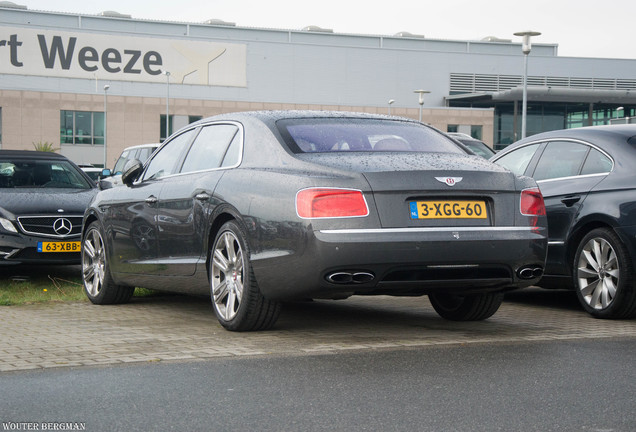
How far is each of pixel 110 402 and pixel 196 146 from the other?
3.68m

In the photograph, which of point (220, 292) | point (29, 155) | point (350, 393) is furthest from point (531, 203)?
point (29, 155)

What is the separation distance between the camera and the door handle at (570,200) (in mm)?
8106

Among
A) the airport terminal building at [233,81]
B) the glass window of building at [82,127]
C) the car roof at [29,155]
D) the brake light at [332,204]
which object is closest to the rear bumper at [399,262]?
the brake light at [332,204]

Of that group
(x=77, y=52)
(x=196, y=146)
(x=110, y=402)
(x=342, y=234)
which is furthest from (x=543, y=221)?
(x=77, y=52)

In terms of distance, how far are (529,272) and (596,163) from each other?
2.11 m

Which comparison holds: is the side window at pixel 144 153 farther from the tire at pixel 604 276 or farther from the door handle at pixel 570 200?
the tire at pixel 604 276

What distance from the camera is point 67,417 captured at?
4.12 metres

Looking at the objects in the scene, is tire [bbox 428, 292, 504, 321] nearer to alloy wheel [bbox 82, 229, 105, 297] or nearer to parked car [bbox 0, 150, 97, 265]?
alloy wheel [bbox 82, 229, 105, 297]

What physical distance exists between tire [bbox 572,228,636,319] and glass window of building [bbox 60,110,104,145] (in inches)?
2682

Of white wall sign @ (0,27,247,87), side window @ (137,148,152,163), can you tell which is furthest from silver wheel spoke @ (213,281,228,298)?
white wall sign @ (0,27,247,87)

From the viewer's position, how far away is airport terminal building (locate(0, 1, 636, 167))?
238 ft

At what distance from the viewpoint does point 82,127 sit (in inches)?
2891

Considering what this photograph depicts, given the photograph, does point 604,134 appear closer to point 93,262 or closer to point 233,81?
point 93,262

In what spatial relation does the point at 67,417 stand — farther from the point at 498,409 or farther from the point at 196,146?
the point at 196,146
